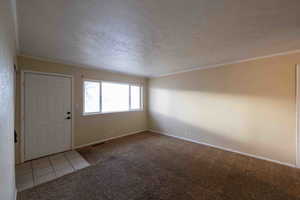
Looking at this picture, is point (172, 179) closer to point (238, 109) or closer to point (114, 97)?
point (238, 109)

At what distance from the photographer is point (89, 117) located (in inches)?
153

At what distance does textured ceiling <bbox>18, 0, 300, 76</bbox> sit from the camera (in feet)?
4.42

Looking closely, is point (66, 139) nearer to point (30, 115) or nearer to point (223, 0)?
point (30, 115)

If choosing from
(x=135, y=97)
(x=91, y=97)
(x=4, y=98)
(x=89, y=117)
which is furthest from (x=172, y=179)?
(x=135, y=97)

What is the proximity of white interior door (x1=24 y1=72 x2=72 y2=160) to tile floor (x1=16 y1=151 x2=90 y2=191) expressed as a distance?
27cm

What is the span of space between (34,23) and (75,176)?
8.04 feet

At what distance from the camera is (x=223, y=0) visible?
126cm

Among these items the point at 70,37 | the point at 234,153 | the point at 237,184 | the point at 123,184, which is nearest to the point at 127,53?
the point at 70,37

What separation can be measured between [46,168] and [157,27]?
3.29 meters

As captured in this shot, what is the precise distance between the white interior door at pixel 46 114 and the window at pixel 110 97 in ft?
1.81

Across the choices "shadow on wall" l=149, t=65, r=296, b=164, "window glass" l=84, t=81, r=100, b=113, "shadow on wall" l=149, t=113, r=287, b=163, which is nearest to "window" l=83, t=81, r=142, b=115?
"window glass" l=84, t=81, r=100, b=113

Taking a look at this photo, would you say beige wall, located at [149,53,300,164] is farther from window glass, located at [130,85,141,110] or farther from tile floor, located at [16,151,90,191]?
tile floor, located at [16,151,90,191]

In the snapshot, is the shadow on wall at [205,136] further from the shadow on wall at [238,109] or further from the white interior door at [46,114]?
the white interior door at [46,114]

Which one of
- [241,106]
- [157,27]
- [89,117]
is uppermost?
[157,27]
